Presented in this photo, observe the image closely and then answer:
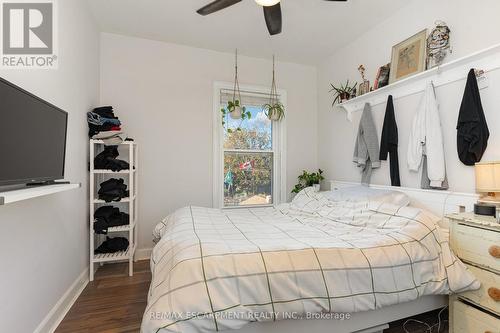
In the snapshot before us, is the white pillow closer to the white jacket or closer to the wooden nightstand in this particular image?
the white jacket

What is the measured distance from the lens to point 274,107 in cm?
344

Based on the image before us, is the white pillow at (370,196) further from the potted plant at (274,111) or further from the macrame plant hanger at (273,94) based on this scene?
the macrame plant hanger at (273,94)

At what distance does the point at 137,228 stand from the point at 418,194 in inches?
116

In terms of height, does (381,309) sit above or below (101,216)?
below

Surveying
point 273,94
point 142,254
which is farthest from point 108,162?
point 273,94

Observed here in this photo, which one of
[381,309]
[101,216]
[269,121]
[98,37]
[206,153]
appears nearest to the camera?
[381,309]

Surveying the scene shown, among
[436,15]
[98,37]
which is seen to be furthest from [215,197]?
[436,15]

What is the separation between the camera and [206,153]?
3.25 meters

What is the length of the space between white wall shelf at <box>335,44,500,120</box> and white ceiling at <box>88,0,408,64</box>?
2.53 ft

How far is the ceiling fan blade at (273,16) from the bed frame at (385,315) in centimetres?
188

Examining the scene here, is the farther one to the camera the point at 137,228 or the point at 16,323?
the point at 137,228

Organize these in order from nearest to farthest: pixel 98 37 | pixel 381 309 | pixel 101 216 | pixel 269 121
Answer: pixel 381 309
pixel 101 216
pixel 98 37
pixel 269 121

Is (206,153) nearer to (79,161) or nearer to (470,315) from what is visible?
(79,161)

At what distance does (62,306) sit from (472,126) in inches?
127
